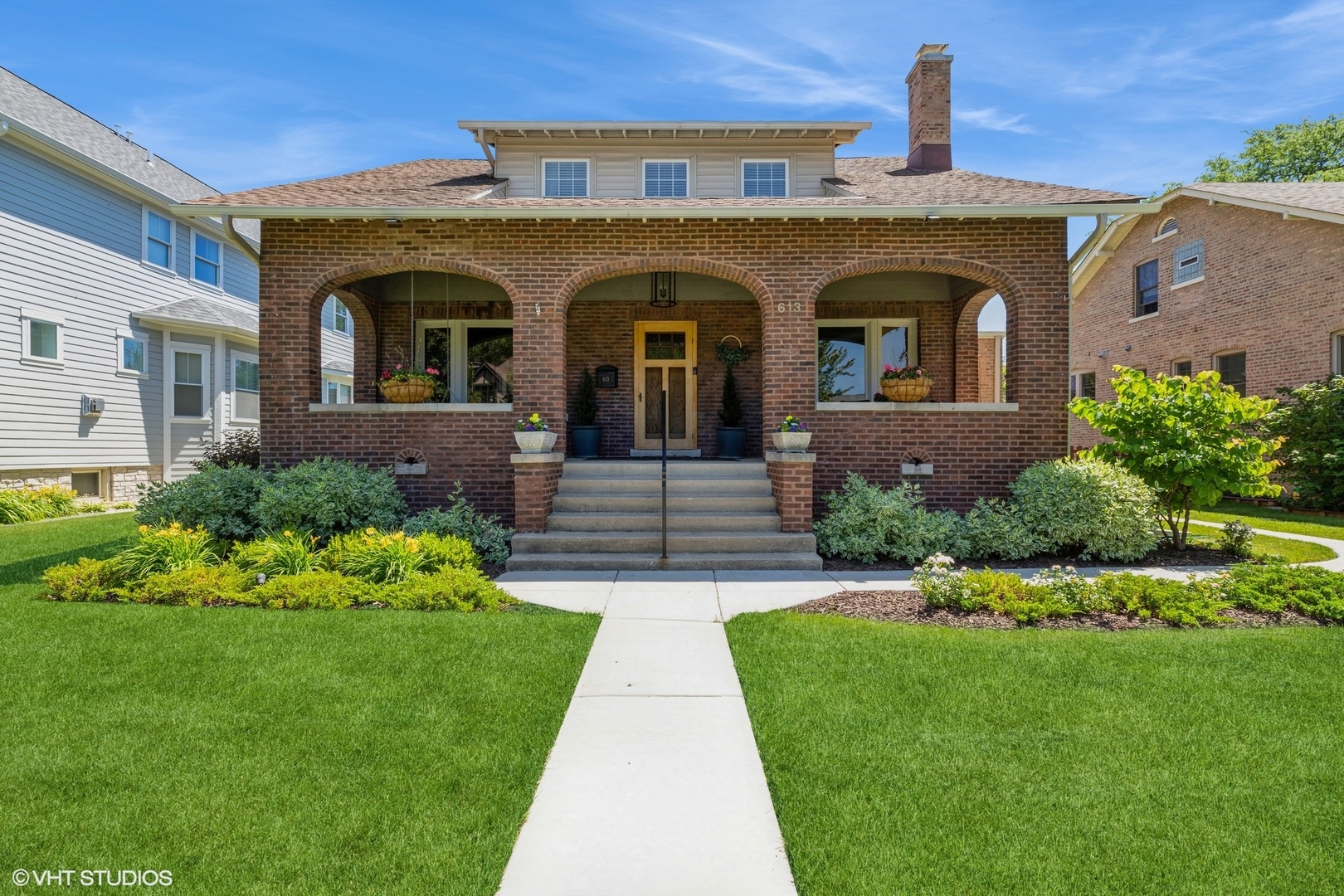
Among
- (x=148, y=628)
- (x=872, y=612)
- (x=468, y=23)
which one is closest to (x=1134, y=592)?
(x=872, y=612)

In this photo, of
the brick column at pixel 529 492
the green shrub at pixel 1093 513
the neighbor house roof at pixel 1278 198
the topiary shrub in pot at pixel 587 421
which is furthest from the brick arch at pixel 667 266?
the neighbor house roof at pixel 1278 198

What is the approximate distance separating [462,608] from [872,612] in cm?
343

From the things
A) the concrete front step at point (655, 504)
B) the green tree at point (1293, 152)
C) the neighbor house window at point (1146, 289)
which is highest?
the green tree at point (1293, 152)

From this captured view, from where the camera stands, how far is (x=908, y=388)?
9359 millimetres

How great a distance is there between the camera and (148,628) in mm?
5156

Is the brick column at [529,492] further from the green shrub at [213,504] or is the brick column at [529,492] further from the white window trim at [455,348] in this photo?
the white window trim at [455,348]

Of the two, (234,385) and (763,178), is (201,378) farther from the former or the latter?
(763,178)

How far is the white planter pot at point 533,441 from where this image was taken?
8.20 metres

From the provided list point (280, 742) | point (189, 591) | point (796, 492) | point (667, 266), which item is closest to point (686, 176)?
point (667, 266)

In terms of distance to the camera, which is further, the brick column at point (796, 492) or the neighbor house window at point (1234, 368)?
the neighbor house window at point (1234, 368)

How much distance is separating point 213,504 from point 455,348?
4.69 m

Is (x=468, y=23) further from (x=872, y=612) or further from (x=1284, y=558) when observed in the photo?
(x=1284, y=558)

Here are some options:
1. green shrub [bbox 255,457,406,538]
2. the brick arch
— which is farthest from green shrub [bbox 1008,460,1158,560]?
green shrub [bbox 255,457,406,538]

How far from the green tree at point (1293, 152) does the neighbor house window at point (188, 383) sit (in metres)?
37.8
